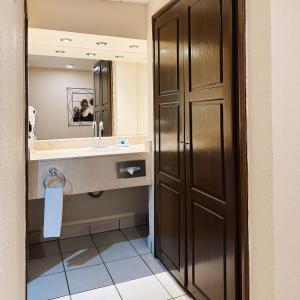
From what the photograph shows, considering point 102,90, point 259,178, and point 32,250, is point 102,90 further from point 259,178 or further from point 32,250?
point 259,178

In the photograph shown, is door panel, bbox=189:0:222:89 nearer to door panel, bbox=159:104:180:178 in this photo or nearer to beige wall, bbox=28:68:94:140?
door panel, bbox=159:104:180:178

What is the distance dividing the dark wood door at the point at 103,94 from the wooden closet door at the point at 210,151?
1307mm

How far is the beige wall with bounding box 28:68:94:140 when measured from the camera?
2691mm

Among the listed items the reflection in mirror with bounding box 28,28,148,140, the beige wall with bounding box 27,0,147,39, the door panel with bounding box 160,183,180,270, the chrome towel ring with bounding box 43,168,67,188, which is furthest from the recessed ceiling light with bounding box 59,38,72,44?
the door panel with bounding box 160,183,180,270

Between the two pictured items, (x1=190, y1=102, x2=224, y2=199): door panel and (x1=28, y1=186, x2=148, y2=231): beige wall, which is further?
A: (x1=28, y1=186, x2=148, y2=231): beige wall

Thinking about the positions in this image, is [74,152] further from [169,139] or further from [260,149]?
[260,149]

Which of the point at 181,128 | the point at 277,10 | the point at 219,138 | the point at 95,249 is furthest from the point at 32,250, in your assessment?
the point at 277,10

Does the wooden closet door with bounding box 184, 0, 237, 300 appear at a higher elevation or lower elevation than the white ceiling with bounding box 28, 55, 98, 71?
lower

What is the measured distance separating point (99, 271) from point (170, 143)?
3.82ft

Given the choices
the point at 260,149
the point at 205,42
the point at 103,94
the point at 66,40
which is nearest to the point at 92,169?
the point at 103,94

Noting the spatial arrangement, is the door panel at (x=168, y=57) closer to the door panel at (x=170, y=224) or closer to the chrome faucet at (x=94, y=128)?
the door panel at (x=170, y=224)

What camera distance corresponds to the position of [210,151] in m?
1.62

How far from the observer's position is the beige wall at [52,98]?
2.69 metres

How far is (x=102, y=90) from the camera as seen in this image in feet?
9.64
